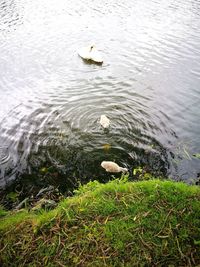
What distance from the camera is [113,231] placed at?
138 inches

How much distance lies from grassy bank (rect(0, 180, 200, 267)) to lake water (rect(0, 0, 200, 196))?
1989 millimetres

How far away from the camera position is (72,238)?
137 inches

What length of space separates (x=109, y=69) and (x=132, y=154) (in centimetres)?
576

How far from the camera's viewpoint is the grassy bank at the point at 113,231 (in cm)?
329

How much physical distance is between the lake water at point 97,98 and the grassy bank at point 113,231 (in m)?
1.99

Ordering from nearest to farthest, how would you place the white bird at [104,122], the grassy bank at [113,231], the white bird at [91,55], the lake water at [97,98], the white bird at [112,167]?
the grassy bank at [113,231]
the white bird at [112,167]
the lake water at [97,98]
the white bird at [104,122]
the white bird at [91,55]

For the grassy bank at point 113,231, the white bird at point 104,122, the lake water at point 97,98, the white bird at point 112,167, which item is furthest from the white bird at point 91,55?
the grassy bank at point 113,231

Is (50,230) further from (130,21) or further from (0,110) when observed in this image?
(130,21)

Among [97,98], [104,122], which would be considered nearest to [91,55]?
[97,98]

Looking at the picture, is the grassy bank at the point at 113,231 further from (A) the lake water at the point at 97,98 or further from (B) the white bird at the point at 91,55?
(B) the white bird at the point at 91,55

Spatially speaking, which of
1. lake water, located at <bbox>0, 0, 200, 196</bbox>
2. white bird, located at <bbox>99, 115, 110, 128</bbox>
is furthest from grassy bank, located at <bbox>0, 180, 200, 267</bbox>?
white bird, located at <bbox>99, 115, 110, 128</bbox>

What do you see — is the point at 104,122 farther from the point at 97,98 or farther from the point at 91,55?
the point at 91,55

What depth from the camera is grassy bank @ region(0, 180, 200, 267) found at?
10.8 ft

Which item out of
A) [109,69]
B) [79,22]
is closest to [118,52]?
[109,69]
